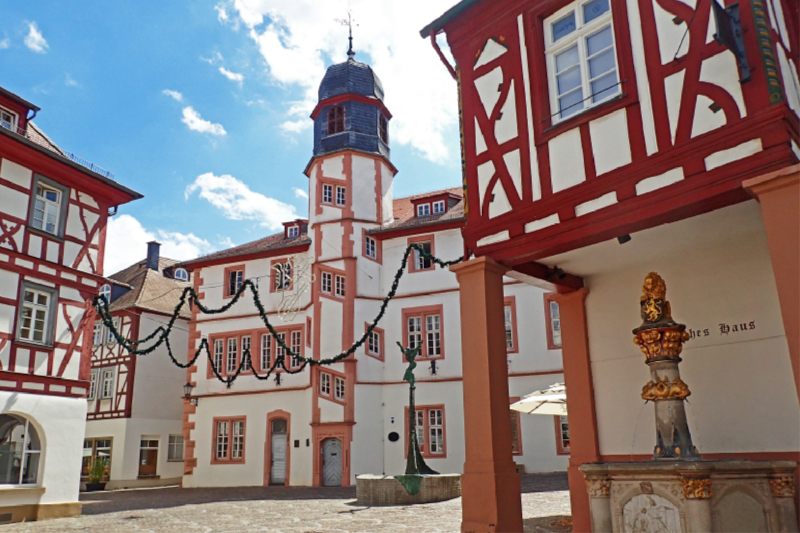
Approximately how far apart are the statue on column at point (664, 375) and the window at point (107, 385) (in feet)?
102

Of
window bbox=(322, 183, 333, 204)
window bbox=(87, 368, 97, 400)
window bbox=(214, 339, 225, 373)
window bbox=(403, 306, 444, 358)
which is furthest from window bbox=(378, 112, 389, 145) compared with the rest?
window bbox=(87, 368, 97, 400)

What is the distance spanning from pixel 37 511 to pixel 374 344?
46.1 ft

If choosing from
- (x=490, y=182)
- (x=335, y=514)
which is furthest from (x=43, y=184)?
(x=490, y=182)

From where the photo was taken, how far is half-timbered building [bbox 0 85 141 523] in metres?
15.6

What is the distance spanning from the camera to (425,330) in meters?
27.2

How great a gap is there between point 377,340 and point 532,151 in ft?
63.0

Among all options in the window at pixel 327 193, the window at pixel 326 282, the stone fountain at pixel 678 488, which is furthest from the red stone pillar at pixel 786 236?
the window at pixel 327 193

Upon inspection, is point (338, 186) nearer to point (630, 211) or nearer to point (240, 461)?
point (240, 461)

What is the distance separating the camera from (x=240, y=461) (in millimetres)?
28344

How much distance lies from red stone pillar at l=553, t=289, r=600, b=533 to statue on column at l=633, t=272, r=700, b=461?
→ 2.82 meters

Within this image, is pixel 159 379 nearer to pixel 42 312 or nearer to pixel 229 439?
pixel 229 439

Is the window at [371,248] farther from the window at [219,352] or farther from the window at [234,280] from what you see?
the window at [219,352]

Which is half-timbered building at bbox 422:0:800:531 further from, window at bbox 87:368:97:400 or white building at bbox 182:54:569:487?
window at bbox 87:368:97:400

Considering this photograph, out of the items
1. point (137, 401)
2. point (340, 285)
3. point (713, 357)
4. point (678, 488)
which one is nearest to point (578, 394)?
point (713, 357)
